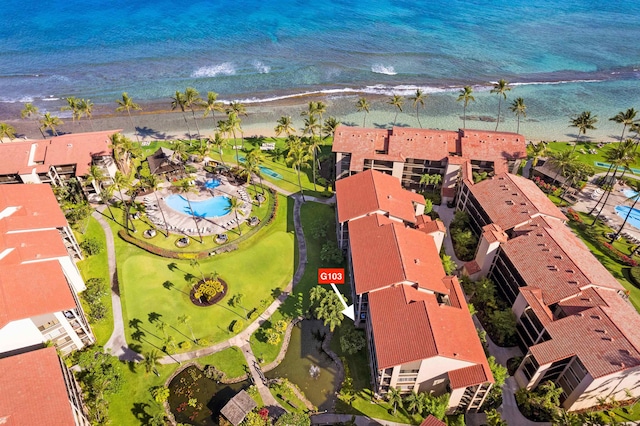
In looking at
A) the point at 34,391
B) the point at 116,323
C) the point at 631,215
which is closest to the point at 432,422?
the point at 34,391

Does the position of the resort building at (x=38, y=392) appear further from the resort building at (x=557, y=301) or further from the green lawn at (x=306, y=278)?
the resort building at (x=557, y=301)

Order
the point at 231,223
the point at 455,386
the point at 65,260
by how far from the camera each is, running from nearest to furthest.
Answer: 1. the point at 455,386
2. the point at 65,260
3. the point at 231,223

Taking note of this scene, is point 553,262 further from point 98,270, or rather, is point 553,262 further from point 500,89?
point 98,270

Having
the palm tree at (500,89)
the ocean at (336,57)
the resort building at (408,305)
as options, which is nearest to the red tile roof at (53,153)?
the ocean at (336,57)

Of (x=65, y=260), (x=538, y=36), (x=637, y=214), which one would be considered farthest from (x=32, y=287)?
(x=538, y=36)

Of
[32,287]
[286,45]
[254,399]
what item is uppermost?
[286,45]

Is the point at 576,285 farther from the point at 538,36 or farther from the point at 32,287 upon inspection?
the point at 538,36
